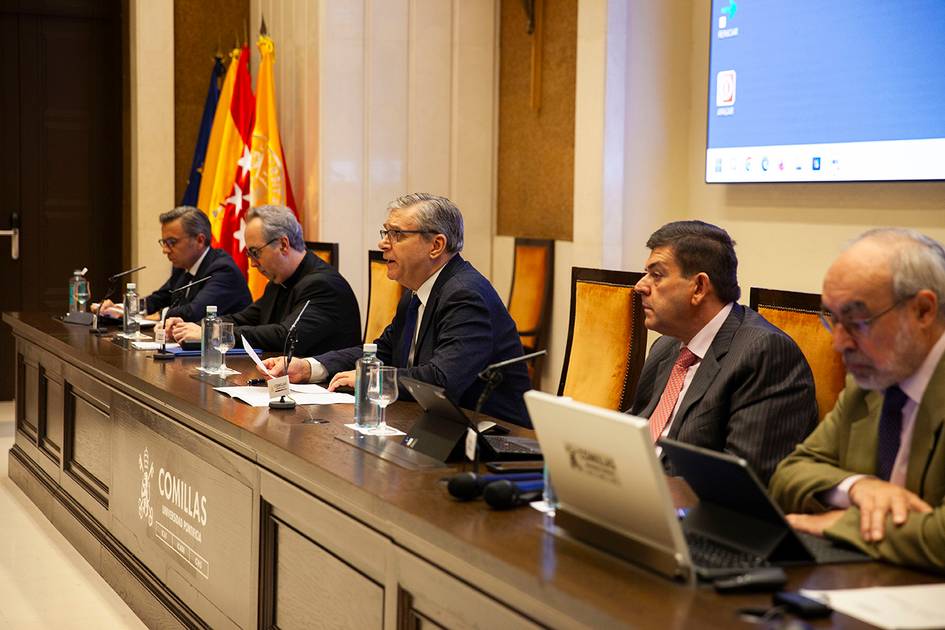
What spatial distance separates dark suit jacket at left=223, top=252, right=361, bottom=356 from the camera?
444 cm

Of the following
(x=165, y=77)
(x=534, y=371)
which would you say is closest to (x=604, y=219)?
(x=534, y=371)

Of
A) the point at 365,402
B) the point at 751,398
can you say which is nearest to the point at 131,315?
the point at 365,402

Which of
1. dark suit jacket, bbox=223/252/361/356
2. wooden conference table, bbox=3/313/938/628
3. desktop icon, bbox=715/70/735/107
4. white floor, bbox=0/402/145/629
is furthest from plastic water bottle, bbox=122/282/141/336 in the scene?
desktop icon, bbox=715/70/735/107

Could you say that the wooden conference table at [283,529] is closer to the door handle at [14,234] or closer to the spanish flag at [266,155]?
the spanish flag at [266,155]

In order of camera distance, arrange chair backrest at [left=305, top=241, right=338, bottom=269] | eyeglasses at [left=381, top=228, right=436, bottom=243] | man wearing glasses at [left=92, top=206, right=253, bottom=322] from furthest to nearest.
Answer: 1. chair backrest at [left=305, top=241, right=338, bottom=269]
2. man wearing glasses at [left=92, top=206, right=253, bottom=322]
3. eyeglasses at [left=381, top=228, right=436, bottom=243]

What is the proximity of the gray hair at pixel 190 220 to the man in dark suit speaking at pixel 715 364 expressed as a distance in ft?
10.4

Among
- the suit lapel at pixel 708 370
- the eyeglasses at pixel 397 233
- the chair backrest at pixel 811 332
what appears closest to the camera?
the suit lapel at pixel 708 370

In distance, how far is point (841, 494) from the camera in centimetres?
200

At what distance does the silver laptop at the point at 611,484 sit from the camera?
1.58m

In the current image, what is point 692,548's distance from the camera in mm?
1729

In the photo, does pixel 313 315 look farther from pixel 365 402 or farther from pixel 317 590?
pixel 317 590

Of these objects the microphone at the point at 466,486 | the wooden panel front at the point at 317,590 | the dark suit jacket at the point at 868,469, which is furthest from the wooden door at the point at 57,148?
the dark suit jacket at the point at 868,469

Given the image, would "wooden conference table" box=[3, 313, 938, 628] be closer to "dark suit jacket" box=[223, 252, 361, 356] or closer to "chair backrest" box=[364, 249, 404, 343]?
"dark suit jacket" box=[223, 252, 361, 356]

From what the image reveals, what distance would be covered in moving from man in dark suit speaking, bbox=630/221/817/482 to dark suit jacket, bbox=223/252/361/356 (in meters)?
1.89
